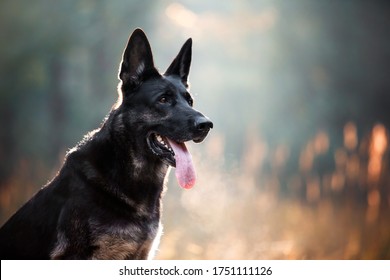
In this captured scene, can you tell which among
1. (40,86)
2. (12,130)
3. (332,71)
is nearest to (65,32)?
(40,86)

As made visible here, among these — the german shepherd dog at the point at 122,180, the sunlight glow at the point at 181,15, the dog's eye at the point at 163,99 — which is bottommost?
the german shepherd dog at the point at 122,180

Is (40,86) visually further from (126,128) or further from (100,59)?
(126,128)

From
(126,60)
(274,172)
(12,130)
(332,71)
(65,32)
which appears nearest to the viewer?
(126,60)

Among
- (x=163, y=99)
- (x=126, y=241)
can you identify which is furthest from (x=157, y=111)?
(x=126, y=241)

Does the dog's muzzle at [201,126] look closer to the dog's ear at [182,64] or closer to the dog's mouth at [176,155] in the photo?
the dog's mouth at [176,155]

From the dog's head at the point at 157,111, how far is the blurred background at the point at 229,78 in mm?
3251

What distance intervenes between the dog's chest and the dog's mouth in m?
0.41

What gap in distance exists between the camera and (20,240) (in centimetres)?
384

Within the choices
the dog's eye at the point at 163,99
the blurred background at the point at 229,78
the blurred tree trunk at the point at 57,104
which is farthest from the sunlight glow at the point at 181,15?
the dog's eye at the point at 163,99

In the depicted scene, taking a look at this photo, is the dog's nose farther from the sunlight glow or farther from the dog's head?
the sunlight glow

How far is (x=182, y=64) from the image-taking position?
461 centimetres

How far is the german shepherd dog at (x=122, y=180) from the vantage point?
12.4ft

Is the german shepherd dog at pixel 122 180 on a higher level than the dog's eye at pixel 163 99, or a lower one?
lower
